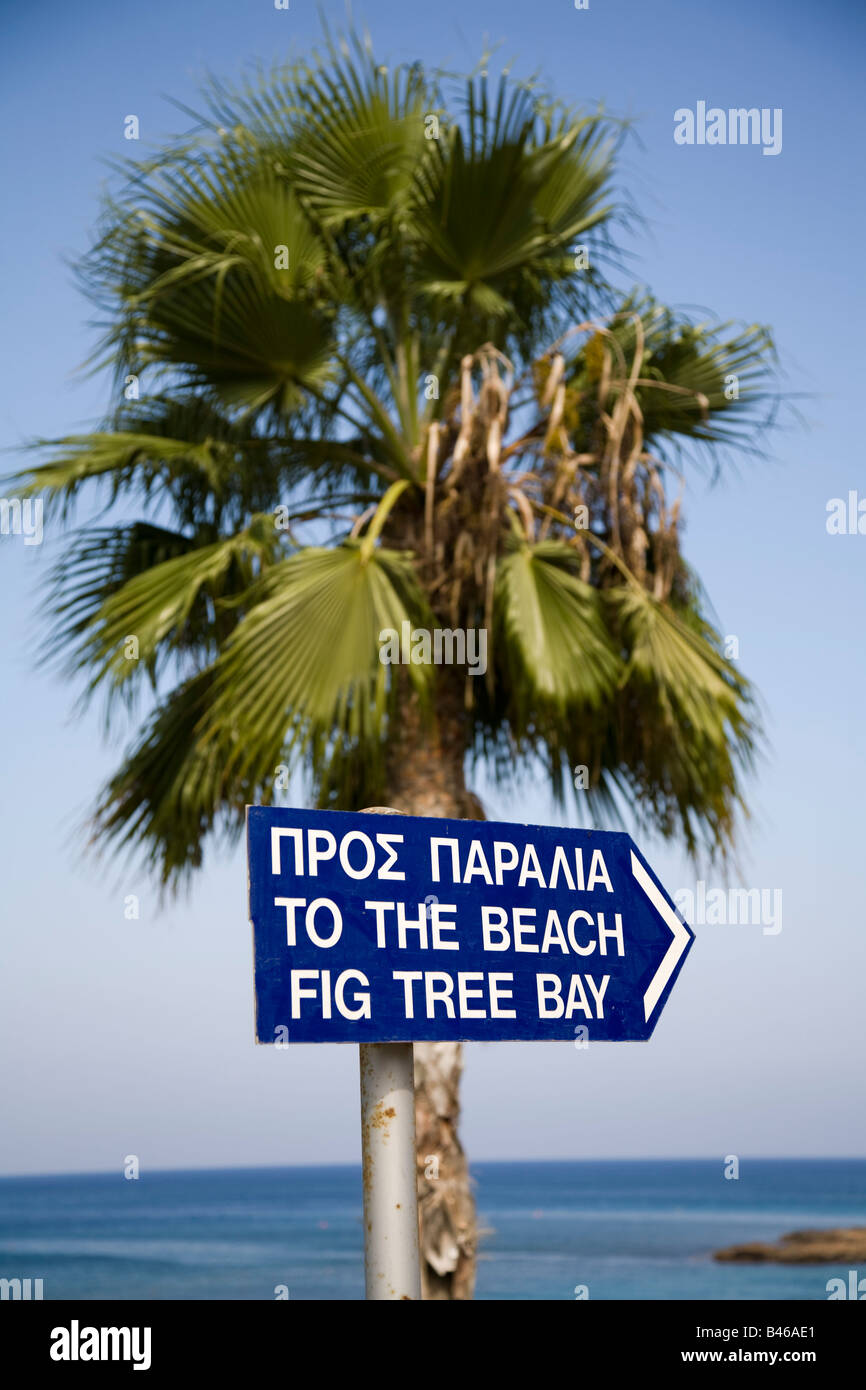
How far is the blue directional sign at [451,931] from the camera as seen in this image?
5.91 feet

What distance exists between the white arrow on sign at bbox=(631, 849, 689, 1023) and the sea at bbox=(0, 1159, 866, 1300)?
789 inches

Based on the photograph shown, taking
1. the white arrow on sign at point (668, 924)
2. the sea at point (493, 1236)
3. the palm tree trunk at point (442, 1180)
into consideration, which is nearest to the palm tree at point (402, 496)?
the palm tree trunk at point (442, 1180)

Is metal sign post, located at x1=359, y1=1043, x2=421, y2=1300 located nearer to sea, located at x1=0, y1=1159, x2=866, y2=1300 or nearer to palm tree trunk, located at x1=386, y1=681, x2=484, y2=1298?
palm tree trunk, located at x1=386, y1=681, x2=484, y2=1298

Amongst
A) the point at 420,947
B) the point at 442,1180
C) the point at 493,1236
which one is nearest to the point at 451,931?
the point at 420,947

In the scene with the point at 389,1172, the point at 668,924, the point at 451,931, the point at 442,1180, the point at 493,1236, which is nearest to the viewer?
the point at 389,1172

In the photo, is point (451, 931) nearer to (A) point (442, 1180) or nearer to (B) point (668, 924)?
(B) point (668, 924)

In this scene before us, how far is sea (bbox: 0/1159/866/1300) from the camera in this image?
35.5 meters

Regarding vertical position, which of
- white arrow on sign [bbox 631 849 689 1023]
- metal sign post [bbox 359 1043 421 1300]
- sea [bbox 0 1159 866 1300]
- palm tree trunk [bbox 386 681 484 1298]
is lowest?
sea [bbox 0 1159 866 1300]

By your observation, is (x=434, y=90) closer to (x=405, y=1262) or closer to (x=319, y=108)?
(x=319, y=108)

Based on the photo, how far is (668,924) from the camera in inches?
88.0

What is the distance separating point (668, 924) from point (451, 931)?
1.45ft

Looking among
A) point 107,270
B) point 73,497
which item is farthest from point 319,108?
point 73,497

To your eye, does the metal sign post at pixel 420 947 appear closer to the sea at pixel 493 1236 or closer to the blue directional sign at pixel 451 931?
the blue directional sign at pixel 451 931

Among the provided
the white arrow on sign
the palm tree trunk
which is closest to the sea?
the palm tree trunk
